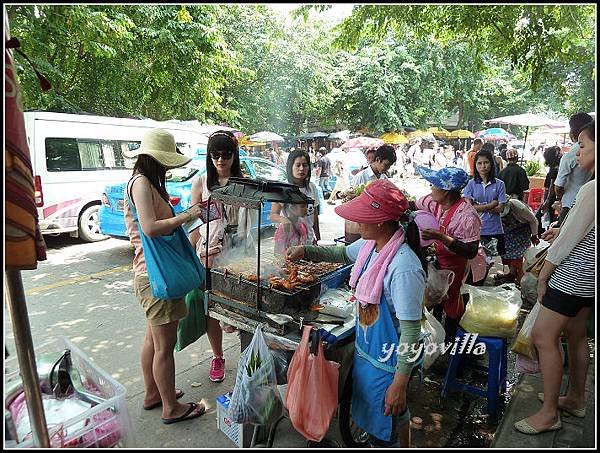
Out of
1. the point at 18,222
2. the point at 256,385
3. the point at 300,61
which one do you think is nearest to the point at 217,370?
the point at 256,385

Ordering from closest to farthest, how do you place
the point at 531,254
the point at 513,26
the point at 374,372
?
the point at 374,372 → the point at 531,254 → the point at 513,26

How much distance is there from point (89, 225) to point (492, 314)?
757 cm

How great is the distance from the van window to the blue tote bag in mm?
5199

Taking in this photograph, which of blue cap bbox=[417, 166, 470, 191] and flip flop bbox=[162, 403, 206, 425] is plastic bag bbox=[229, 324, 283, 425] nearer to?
flip flop bbox=[162, 403, 206, 425]

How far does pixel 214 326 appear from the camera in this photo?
142 inches

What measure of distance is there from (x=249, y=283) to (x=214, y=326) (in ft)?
3.92

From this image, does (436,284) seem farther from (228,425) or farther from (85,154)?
(85,154)

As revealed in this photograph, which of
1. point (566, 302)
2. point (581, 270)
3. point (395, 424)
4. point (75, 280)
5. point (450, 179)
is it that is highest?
point (450, 179)

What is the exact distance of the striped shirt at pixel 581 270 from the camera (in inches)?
96.3

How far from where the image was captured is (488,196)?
5.16m

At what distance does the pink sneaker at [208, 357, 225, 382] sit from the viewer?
361cm

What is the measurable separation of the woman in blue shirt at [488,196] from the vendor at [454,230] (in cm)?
188

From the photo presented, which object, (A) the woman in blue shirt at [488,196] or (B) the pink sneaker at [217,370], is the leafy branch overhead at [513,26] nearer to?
(A) the woman in blue shirt at [488,196]

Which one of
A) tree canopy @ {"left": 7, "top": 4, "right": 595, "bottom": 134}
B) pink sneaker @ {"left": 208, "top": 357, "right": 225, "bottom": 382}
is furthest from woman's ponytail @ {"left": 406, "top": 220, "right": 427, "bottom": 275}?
tree canopy @ {"left": 7, "top": 4, "right": 595, "bottom": 134}
